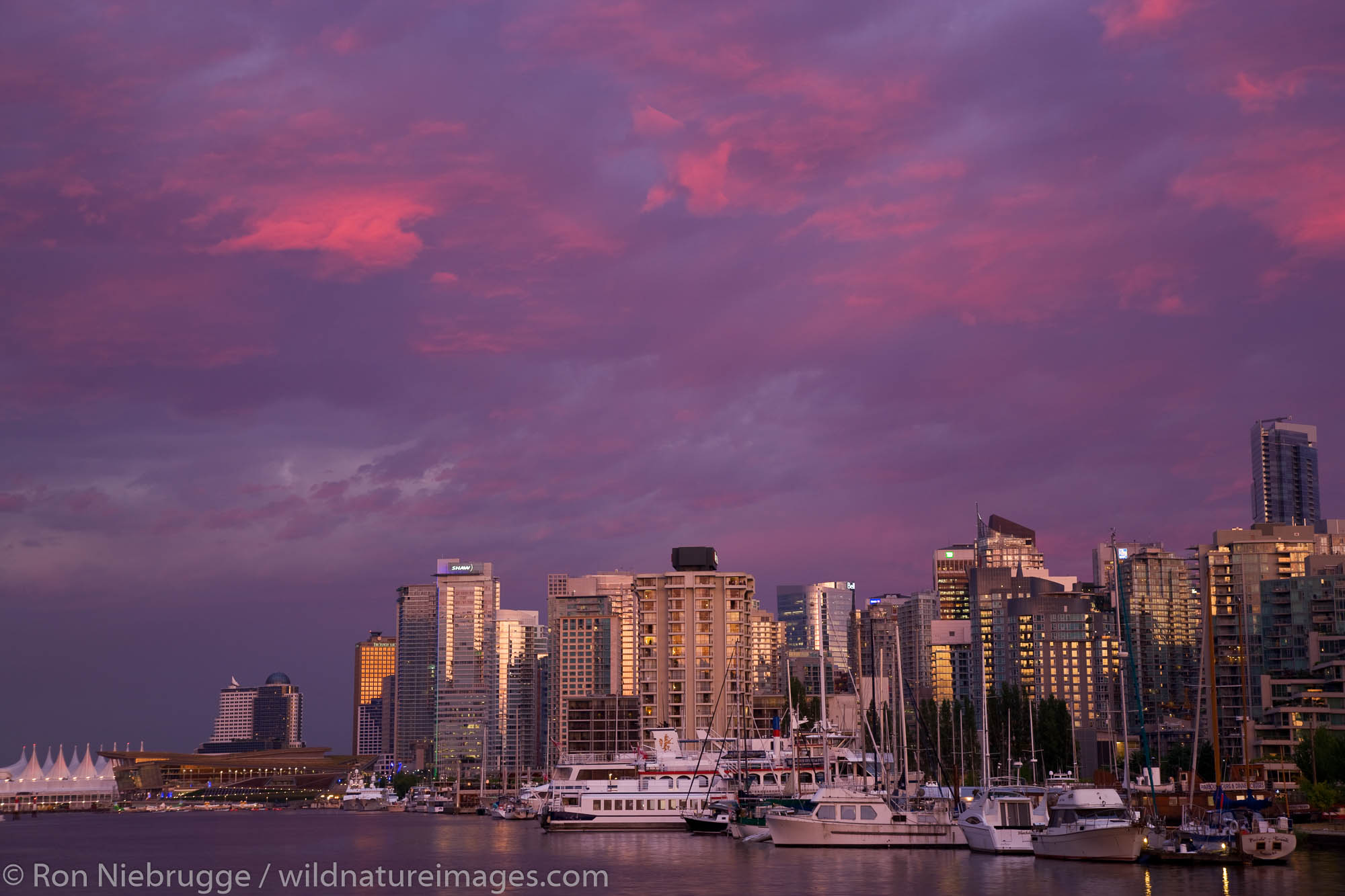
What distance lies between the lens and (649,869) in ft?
311

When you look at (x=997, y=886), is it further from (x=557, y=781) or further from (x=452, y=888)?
(x=557, y=781)

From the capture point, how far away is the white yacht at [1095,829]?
87.7 meters

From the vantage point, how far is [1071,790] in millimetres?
92125

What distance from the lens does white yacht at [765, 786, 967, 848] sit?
106m

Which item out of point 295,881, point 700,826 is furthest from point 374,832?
point 295,881

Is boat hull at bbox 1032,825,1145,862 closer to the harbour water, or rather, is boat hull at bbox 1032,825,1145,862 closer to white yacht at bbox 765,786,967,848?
the harbour water

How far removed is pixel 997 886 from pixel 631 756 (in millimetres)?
96055

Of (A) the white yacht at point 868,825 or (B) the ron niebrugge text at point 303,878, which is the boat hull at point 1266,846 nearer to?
(A) the white yacht at point 868,825

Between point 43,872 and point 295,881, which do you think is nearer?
point 295,881

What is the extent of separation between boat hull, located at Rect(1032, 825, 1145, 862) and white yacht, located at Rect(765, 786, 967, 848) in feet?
53.8

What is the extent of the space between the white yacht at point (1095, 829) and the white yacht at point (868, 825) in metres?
15.6

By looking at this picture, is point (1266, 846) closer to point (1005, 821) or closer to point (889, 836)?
point (1005, 821)

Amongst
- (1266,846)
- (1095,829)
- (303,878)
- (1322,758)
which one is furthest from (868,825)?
(1322,758)

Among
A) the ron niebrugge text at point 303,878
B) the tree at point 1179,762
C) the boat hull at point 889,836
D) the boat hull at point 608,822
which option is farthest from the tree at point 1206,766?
the ron niebrugge text at point 303,878
